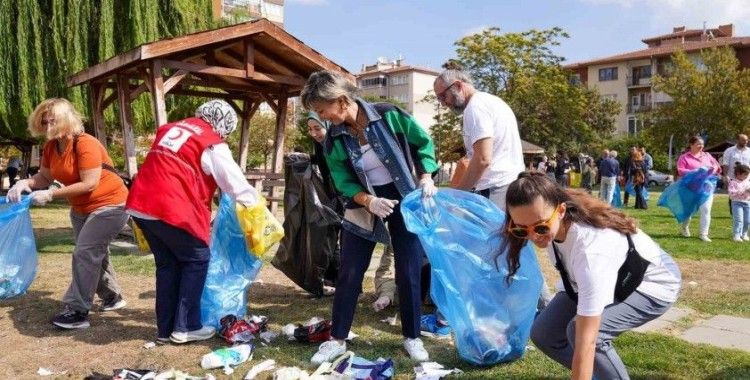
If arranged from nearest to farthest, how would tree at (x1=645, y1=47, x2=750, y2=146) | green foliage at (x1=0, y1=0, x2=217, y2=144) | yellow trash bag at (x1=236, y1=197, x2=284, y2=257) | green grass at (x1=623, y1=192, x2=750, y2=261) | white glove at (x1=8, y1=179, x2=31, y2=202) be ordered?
yellow trash bag at (x1=236, y1=197, x2=284, y2=257), white glove at (x1=8, y1=179, x2=31, y2=202), green grass at (x1=623, y1=192, x2=750, y2=261), green foliage at (x1=0, y1=0, x2=217, y2=144), tree at (x1=645, y1=47, x2=750, y2=146)

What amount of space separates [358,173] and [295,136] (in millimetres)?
32355

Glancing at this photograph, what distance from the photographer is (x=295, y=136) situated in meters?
35.2

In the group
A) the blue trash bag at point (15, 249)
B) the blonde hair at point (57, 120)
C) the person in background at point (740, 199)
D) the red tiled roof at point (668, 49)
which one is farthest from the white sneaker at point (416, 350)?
the red tiled roof at point (668, 49)

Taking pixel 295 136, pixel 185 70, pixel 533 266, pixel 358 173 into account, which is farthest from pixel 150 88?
pixel 295 136

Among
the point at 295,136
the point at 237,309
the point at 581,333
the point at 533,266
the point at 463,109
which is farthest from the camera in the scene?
the point at 295,136

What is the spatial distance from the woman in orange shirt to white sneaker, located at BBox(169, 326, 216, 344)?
34.4 inches

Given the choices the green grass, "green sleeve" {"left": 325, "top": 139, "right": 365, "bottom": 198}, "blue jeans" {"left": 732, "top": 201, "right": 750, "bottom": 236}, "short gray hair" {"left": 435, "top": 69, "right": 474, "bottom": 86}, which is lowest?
the green grass

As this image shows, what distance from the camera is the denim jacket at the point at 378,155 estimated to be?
10.7 ft

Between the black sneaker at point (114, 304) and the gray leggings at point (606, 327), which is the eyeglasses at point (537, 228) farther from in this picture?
the black sneaker at point (114, 304)

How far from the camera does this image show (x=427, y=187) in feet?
10.6

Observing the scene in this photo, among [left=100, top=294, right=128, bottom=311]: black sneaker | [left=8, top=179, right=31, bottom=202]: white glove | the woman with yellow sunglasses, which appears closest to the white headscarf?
[left=8, top=179, right=31, bottom=202]: white glove

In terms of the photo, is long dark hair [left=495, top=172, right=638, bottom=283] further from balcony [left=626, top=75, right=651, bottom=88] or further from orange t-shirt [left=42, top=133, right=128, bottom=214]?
balcony [left=626, top=75, right=651, bottom=88]

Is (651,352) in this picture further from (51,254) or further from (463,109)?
(51,254)

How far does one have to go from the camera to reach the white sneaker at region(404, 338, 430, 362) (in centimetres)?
322
